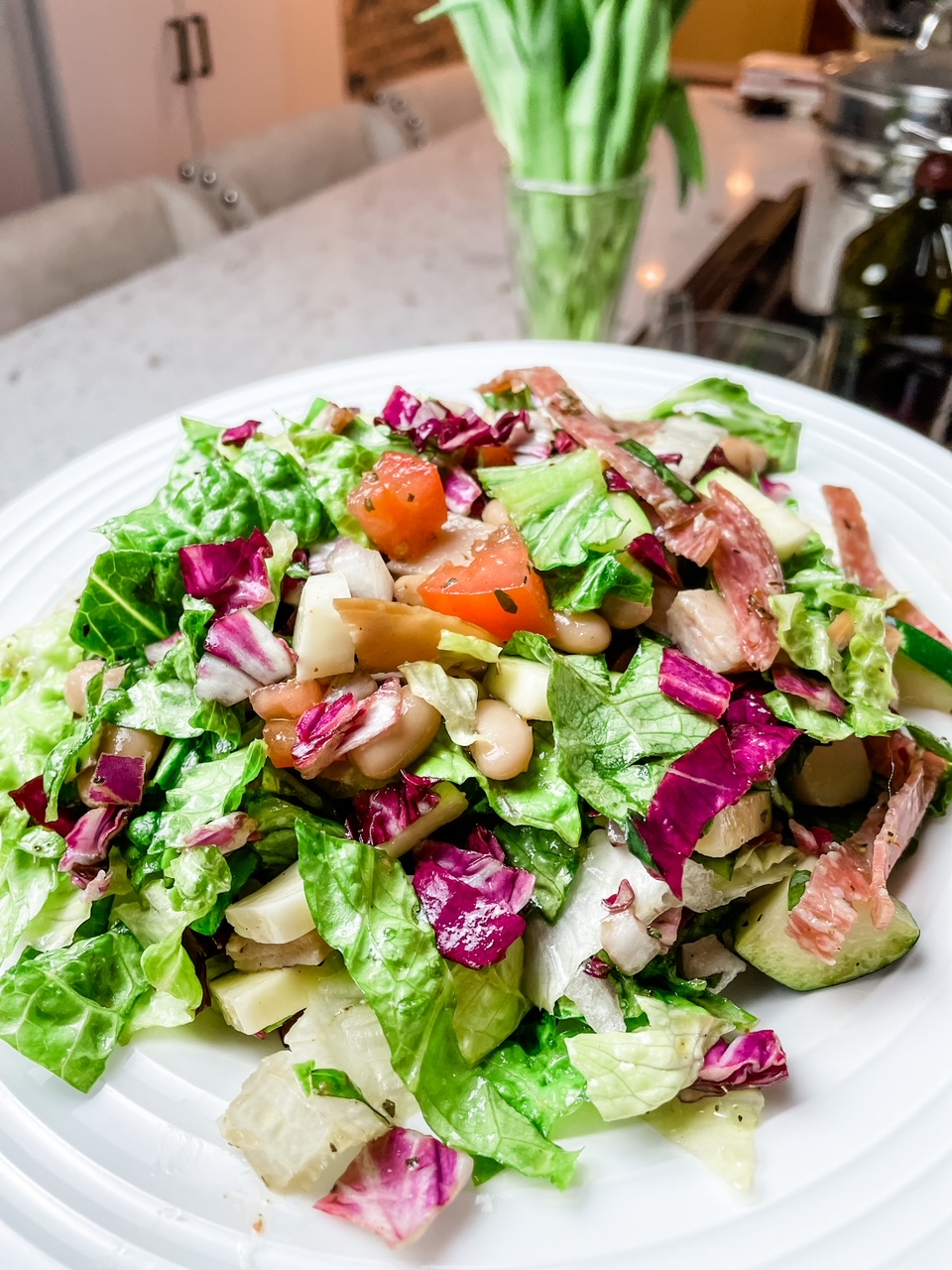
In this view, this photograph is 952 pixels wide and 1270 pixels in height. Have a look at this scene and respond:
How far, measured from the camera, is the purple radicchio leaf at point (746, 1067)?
891 millimetres

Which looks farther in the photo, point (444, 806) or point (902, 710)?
point (902, 710)

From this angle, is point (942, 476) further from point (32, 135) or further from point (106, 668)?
point (32, 135)

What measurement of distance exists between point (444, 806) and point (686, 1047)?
35cm

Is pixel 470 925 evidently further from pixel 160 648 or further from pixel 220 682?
pixel 160 648

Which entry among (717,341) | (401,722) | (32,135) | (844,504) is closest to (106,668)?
(401,722)

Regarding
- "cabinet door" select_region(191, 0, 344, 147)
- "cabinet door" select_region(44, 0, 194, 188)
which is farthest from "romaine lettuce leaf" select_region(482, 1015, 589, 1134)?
"cabinet door" select_region(191, 0, 344, 147)

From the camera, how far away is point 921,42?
8.04ft

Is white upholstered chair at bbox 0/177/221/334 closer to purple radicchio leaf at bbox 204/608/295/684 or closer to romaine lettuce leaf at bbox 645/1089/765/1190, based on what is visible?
purple radicchio leaf at bbox 204/608/295/684

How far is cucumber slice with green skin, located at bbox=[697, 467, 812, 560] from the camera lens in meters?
1.32

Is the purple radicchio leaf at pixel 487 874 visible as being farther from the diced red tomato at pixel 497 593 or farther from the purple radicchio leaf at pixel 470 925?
the diced red tomato at pixel 497 593

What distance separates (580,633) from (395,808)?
1.00 feet

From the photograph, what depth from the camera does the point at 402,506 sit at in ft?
4.00

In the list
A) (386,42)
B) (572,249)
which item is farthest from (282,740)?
(386,42)

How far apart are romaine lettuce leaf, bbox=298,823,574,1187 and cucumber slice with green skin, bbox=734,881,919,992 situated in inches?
12.3
